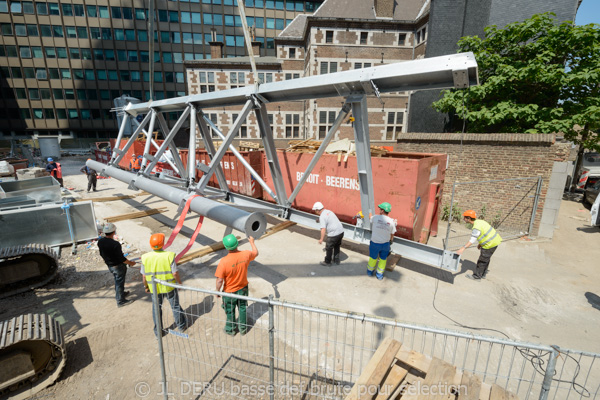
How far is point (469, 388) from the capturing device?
255 cm

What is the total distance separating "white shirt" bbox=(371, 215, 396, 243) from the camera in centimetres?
543

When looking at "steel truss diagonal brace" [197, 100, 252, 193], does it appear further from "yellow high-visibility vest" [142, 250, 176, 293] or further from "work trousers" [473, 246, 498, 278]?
"work trousers" [473, 246, 498, 278]

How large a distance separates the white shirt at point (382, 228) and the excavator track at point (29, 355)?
201 inches

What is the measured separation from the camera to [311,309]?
2561 mm

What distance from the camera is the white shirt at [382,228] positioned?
5426 mm

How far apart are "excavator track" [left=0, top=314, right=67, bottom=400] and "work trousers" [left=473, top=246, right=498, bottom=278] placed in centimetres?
746

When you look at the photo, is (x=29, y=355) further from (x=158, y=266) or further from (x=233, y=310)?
(x=233, y=310)

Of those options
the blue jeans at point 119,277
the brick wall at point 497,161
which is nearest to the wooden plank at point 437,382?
the blue jeans at point 119,277

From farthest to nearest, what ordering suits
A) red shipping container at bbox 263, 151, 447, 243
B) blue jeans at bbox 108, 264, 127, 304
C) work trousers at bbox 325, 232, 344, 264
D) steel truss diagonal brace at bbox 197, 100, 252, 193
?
red shipping container at bbox 263, 151, 447, 243, work trousers at bbox 325, 232, 344, 264, steel truss diagonal brace at bbox 197, 100, 252, 193, blue jeans at bbox 108, 264, 127, 304

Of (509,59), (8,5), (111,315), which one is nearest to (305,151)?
(111,315)

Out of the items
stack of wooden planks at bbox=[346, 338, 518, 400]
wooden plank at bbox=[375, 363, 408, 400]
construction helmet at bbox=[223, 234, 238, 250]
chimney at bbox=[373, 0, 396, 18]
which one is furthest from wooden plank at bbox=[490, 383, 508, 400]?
chimney at bbox=[373, 0, 396, 18]

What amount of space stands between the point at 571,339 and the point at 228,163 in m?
10.3

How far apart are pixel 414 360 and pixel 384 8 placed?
27.8m

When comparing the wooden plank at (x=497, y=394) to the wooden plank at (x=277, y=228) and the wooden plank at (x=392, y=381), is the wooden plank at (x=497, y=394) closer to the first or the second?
the wooden plank at (x=392, y=381)
